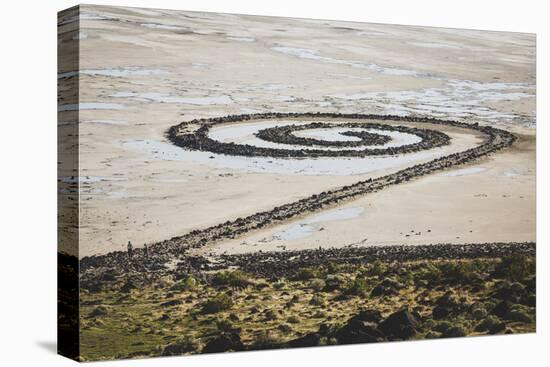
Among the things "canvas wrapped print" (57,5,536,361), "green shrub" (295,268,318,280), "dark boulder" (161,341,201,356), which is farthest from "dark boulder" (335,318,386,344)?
"dark boulder" (161,341,201,356)

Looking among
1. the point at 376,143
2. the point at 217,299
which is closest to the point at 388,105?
the point at 376,143

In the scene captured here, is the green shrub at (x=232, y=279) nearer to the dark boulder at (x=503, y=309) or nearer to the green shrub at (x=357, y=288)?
the green shrub at (x=357, y=288)

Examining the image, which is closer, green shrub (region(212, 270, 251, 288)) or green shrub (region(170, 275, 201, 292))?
green shrub (region(170, 275, 201, 292))

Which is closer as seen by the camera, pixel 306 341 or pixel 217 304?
pixel 217 304

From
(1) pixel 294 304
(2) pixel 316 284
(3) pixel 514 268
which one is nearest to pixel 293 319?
(1) pixel 294 304

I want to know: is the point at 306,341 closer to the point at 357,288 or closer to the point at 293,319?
the point at 293,319

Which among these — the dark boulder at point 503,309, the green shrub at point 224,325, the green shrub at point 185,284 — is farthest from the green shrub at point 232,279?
the dark boulder at point 503,309

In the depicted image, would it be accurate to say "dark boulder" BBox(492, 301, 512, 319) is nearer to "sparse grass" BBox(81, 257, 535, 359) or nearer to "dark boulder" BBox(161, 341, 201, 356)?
"sparse grass" BBox(81, 257, 535, 359)
